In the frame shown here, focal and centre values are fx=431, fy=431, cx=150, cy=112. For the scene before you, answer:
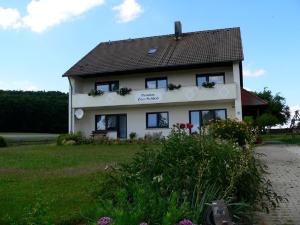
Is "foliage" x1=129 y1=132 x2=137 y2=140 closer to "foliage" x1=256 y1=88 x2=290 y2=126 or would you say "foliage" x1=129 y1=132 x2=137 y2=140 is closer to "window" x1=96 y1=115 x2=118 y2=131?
"window" x1=96 y1=115 x2=118 y2=131

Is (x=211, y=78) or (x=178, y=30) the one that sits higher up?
(x=178, y=30)

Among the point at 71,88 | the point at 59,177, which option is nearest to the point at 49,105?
the point at 71,88

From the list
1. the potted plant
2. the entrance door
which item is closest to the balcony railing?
the potted plant

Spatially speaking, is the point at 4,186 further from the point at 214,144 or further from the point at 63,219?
the point at 214,144

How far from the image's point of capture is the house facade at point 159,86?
27.1m

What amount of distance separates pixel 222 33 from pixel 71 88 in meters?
11.8

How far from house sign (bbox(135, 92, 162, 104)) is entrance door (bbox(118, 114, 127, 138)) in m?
2.38

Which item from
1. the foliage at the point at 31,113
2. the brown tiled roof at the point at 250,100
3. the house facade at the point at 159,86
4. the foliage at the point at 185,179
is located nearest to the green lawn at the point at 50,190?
the foliage at the point at 185,179

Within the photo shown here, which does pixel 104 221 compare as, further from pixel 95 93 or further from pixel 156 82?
pixel 156 82

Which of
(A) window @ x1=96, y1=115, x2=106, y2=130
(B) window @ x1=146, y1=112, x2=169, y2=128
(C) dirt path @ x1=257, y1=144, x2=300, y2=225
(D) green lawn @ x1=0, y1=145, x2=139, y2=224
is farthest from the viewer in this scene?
(A) window @ x1=96, y1=115, x2=106, y2=130

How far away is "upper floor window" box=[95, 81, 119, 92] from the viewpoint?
30648 mm

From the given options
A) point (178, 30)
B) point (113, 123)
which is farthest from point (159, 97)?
point (178, 30)

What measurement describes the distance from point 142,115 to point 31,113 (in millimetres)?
31379

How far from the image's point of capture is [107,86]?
3097 cm
